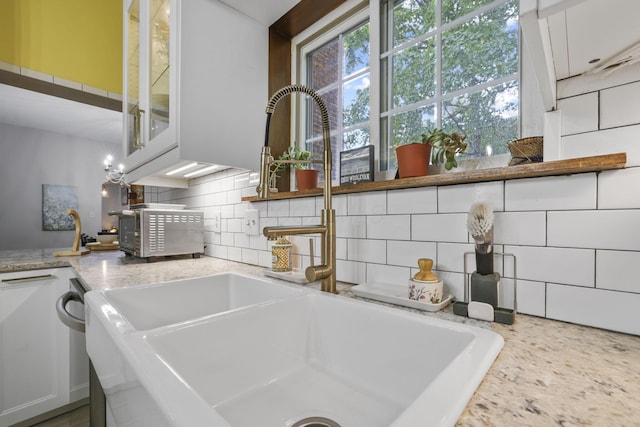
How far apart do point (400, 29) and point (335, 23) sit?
0.38 m

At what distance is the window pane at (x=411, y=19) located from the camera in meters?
1.14

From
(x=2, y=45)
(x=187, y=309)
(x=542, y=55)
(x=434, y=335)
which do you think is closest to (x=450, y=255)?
(x=434, y=335)

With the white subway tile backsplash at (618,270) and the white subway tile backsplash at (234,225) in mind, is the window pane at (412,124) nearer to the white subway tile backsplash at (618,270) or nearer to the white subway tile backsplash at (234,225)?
the white subway tile backsplash at (618,270)

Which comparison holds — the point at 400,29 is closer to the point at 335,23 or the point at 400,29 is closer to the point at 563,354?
the point at 335,23

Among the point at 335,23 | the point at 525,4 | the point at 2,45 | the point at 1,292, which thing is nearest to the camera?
the point at 525,4

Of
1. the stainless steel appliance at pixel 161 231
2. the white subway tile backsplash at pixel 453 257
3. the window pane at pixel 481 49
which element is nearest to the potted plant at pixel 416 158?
the white subway tile backsplash at pixel 453 257

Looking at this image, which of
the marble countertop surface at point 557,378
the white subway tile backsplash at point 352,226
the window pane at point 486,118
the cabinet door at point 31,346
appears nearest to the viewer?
the marble countertop surface at point 557,378

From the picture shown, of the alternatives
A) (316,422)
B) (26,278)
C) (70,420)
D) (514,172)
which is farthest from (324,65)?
(70,420)

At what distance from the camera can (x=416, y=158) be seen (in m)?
0.90

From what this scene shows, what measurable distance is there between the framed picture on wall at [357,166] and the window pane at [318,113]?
0.38 metres

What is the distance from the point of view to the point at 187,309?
1.12m

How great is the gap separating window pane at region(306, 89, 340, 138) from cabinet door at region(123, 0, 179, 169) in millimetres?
662

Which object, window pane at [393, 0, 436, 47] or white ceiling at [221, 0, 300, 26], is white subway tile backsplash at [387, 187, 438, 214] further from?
white ceiling at [221, 0, 300, 26]

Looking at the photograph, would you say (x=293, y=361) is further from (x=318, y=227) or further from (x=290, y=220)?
(x=290, y=220)
